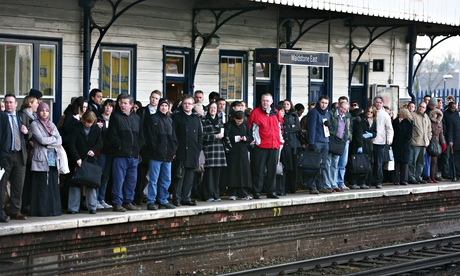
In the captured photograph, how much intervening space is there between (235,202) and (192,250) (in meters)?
1.36

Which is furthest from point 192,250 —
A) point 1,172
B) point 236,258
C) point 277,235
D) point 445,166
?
point 445,166

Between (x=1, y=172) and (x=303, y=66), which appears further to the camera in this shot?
(x=303, y=66)

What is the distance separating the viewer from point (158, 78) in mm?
17641

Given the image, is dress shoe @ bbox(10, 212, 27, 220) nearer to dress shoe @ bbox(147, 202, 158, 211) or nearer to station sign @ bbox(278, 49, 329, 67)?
dress shoe @ bbox(147, 202, 158, 211)

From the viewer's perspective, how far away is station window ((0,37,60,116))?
48.5 feet

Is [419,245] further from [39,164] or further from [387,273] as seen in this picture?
[39,164]

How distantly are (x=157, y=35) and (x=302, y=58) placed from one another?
11.6 feet

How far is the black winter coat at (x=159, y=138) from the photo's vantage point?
13.7 metres

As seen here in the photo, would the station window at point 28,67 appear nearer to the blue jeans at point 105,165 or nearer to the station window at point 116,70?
the station window at point 116,70

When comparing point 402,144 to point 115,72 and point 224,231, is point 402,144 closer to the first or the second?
point 224,231

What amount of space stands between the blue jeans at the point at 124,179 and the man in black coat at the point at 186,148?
82 cm

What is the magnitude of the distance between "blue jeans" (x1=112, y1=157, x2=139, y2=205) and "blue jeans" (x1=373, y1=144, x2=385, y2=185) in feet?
20.4

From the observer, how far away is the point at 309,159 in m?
16.3

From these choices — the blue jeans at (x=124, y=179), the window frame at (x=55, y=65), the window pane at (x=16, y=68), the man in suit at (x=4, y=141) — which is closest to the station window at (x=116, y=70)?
the window frame at (x=55, y=65)
